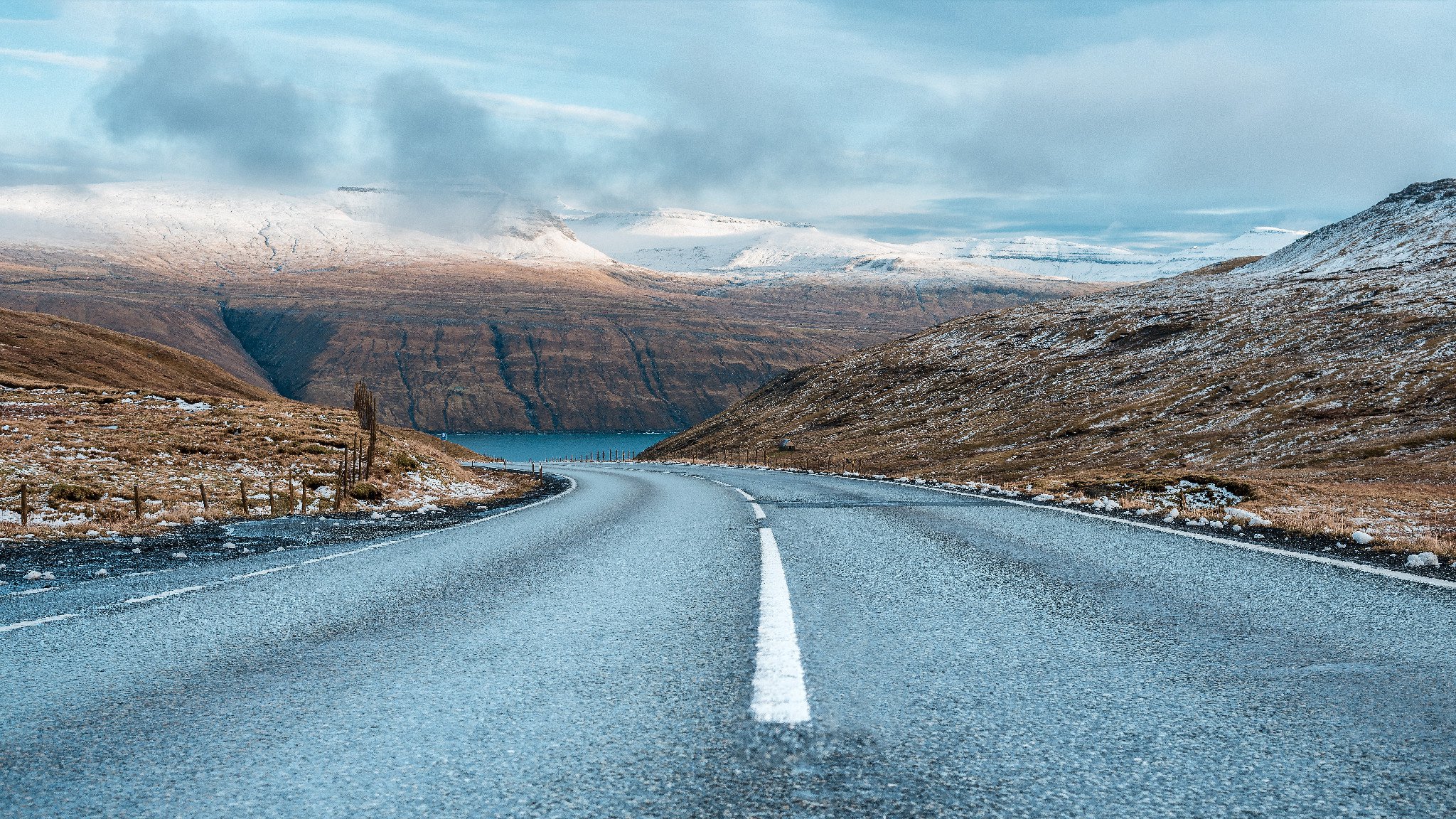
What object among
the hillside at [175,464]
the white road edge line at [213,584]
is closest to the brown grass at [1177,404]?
the white road edge line at [213,584]

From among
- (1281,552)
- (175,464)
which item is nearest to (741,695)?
(1281,552)

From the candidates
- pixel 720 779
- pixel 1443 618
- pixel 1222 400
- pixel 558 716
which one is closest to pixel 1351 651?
pixel 1443 618

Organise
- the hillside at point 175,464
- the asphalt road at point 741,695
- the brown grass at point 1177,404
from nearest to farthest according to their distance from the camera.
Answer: the asphalt road at point 741,695
the hillside at point 175,464
the brown grass at point 1177,404

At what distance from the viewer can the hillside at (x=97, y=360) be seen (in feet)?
246

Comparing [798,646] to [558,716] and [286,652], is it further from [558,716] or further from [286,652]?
[286,652]

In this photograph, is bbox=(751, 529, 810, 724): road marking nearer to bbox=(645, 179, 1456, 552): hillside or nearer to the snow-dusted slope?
bbox=(645, 179, 1456, 552): hillside

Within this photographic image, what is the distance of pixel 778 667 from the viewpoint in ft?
16.9

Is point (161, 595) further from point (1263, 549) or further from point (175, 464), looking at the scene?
point (175, 464)

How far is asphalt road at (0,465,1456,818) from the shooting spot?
11.3ft

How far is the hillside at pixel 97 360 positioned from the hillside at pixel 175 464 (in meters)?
27.1

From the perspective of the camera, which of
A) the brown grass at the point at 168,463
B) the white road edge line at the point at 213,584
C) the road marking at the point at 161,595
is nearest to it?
the white road edge line at the point at 213,584

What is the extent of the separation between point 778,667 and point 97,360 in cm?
9538

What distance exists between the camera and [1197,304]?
118875mm

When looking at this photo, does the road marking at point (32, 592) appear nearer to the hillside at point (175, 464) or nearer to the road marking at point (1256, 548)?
the hillside at point (175, 464)
